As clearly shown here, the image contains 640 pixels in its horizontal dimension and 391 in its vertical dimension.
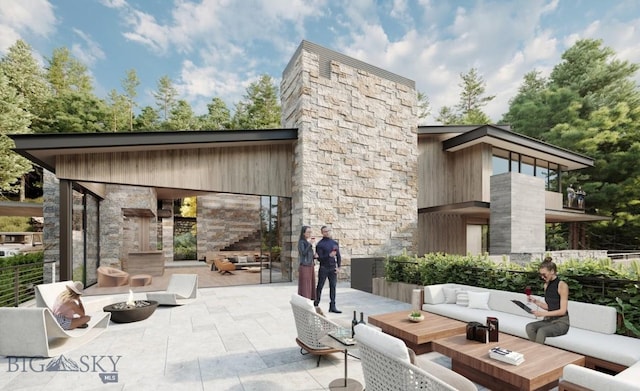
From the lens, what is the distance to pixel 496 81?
2908cm

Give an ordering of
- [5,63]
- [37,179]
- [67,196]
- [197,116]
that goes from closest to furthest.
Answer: [67,196] < [5,63] < [37,179] < [197,116]

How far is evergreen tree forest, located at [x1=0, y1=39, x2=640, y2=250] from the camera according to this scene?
17625 mm

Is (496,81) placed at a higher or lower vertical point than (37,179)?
higher

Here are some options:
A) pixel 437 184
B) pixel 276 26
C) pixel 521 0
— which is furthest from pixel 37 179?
pixel 521 0

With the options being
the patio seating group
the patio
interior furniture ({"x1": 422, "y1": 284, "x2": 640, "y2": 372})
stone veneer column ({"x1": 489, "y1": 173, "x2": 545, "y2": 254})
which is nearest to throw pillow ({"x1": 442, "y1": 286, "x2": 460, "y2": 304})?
interior furniture ({"x1": 422, "y1": 284, "x2": 640, "y2": 372})

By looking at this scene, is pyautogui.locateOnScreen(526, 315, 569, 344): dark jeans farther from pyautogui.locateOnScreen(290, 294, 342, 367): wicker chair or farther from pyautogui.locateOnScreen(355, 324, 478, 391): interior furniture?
pyautogui.locateOnScreen(290, 294, 342, 367): wicker chair

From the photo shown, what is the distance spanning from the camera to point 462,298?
5.14m

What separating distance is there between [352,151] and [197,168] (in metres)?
5.25

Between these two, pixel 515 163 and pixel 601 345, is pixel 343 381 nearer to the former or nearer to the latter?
pixel 601 345

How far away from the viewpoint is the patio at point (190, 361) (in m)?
3.22

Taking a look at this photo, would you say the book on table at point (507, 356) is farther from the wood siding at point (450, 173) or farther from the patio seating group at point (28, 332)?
the wood siding at point (450, 173)

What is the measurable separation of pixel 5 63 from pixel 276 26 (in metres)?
Answer: 23.2

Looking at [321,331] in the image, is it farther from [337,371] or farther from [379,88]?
[379,88]

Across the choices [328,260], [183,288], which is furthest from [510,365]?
[183,288]
